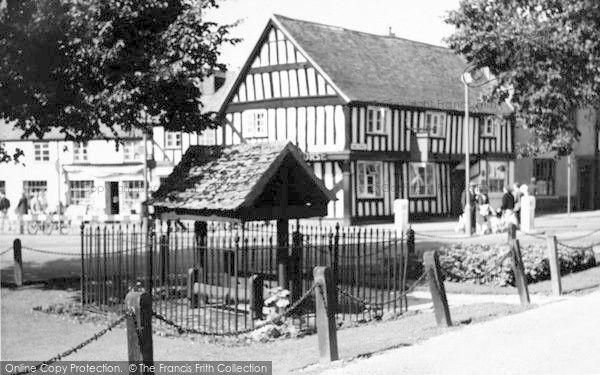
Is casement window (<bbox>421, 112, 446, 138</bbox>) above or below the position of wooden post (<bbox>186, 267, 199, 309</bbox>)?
above

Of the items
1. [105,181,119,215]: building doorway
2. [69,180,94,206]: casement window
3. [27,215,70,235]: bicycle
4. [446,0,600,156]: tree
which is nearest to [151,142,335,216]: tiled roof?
[446,0,600,156]: tree

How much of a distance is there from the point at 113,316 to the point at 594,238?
17111 millimetres

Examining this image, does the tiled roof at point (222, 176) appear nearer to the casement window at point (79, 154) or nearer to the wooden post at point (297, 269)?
the wooden post at point (297, 269)

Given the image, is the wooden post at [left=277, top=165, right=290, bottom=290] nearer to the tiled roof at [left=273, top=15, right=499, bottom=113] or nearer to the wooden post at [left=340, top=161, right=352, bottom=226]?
the tiled roof at [left=273, top=15, right=499, bottom=113]

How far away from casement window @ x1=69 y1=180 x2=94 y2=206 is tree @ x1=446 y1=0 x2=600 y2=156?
30884 mm

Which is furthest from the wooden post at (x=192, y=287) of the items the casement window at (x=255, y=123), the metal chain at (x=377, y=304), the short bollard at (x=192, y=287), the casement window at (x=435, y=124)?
the casement window at (x=435, y=124)

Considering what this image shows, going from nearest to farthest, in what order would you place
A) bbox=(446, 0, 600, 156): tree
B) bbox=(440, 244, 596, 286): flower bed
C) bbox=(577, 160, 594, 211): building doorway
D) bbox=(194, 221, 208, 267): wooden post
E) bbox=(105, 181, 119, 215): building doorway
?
bbox=(194, 221, 208, 267): wooden post
bbox=(440, 244, 596, 286): flower bed
bbox=(446, 0, 600, 156): tree
bbox=(577, 160, 594, 211): building doorway
bbox=(105, 181, 119, 215): building doorway

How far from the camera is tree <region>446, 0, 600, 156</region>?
19344mm

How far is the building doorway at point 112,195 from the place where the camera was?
4684 cm

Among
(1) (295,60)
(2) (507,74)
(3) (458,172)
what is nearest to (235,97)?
(1) (295,60)

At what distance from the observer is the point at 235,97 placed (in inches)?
1428

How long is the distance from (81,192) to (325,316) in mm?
41528

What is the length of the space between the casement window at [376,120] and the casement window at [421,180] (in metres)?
3.09

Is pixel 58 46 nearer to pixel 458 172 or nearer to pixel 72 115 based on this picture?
pixel 72 115
